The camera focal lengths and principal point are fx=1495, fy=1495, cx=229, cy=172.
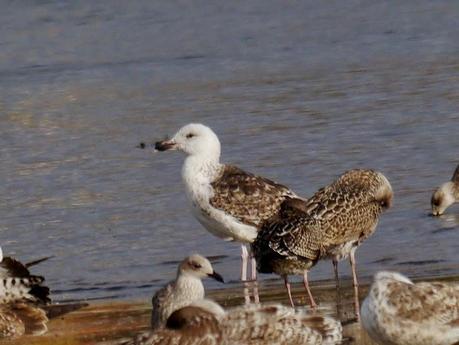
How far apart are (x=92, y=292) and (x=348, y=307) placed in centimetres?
247

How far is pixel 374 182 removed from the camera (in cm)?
1171

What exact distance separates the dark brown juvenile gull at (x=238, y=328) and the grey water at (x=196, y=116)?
312 cm

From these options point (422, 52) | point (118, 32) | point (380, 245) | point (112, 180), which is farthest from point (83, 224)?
point (118, 32)

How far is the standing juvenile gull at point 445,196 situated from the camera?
46.9 ft

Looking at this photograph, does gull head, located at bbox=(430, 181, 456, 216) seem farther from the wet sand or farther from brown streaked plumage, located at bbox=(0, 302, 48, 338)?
brown streaked plumage, located at bbox=(0, 302, 48, 338)

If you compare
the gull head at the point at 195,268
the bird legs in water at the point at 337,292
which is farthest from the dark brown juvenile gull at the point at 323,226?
the gull head at the point at 195,268

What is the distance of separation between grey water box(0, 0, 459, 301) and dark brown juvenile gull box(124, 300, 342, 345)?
123 inches

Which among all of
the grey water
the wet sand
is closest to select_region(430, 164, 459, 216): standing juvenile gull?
the grey water

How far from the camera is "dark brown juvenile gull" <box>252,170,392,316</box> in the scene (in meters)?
10.6

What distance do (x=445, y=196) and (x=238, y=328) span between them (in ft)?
22.4

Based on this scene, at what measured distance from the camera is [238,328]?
834cm

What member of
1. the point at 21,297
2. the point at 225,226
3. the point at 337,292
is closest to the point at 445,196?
the point at 225,226

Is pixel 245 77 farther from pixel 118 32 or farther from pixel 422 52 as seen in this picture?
pixel 118 32

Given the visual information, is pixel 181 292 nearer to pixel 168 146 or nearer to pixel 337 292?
pixel 337 292
